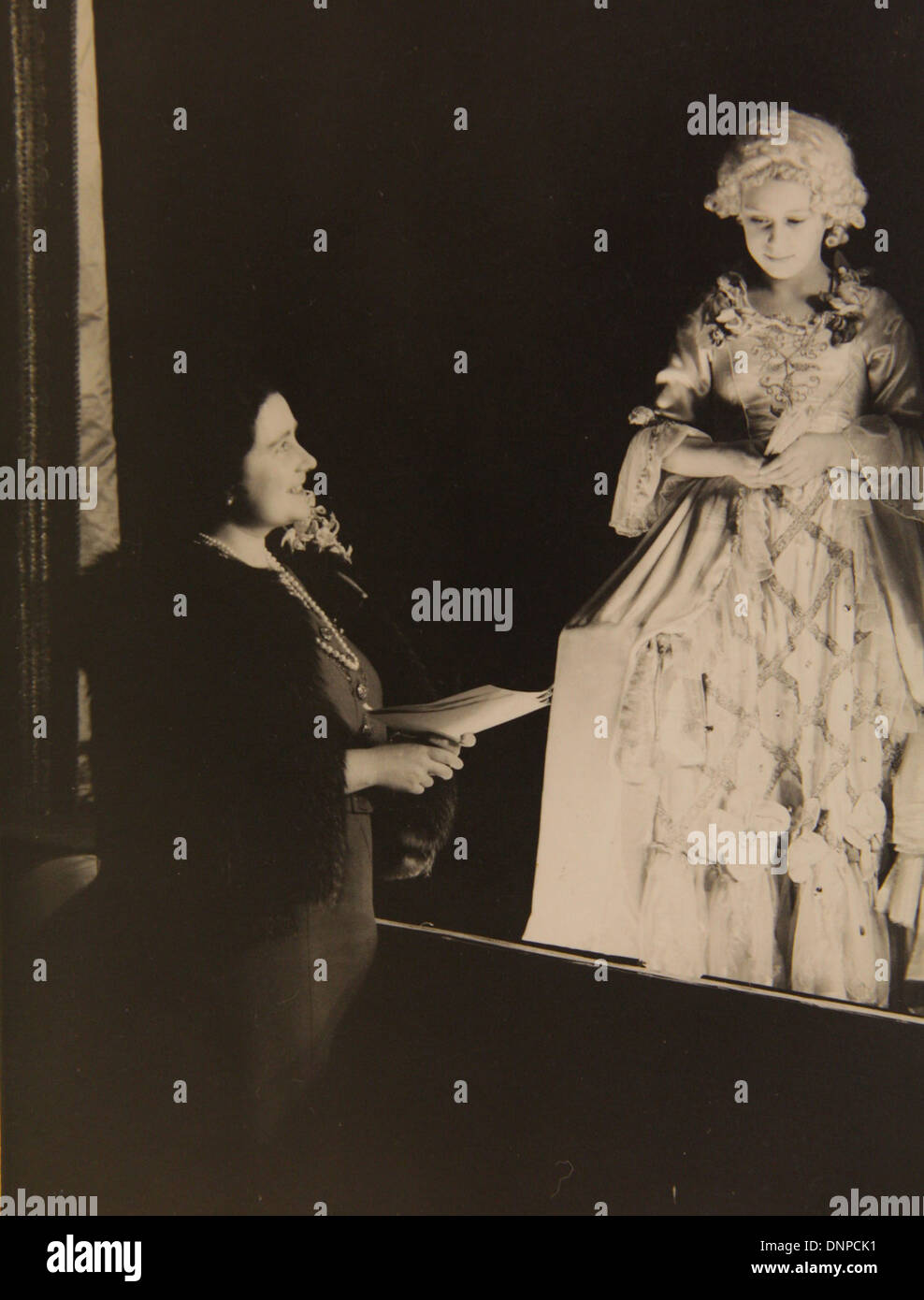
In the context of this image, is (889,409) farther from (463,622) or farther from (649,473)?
(463,622)

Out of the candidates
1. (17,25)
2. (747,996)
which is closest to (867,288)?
(747,996)

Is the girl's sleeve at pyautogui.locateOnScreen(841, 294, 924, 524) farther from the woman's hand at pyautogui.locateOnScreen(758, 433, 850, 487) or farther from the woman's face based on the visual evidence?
the woman's face

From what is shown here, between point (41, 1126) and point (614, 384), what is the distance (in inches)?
61.0

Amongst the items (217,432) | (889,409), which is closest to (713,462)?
(889,409)

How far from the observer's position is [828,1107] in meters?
1.75

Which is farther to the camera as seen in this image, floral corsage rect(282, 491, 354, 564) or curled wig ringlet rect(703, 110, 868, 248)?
floral corsage rect(282, 491, 354, 564)

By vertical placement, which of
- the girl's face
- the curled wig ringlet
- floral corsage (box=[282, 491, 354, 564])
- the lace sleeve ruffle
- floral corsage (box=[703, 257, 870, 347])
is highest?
the curled wig ringlet

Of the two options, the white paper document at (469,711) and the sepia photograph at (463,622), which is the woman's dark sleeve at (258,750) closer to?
the sepia photograph at (463,622)

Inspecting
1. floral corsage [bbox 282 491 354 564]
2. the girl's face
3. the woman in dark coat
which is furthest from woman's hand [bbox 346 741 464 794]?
the girl's face

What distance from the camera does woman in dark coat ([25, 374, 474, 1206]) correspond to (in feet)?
5.97

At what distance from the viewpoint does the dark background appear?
1.75m

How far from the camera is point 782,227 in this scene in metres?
1.74

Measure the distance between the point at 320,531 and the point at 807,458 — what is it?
2.55ft

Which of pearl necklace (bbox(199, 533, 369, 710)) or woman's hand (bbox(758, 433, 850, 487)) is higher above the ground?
woman's hand (bbox(758, 433, 850, 487))
